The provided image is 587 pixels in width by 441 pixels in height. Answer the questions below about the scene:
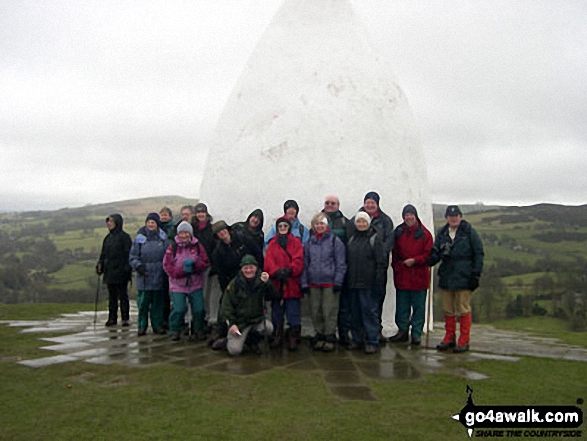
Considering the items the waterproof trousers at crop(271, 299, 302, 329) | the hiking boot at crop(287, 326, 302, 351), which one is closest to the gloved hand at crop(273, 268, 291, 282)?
the waterproof trousers at crop(271, 299, 302, 329)

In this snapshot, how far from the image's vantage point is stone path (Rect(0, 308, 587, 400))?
4.66 meters

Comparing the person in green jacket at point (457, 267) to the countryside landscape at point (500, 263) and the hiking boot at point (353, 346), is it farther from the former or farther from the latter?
the countryside landscape at point (500, 263)

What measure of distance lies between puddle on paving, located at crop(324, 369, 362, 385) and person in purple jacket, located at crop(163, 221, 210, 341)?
2272 millimetres

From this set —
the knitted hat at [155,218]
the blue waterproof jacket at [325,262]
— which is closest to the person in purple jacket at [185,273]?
the knitted hat at [155,218]

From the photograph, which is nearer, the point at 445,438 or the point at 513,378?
the point at 445,438

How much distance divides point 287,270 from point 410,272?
1578mm

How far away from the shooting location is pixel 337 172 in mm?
6582

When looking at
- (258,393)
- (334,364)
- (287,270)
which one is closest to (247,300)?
(287,270)

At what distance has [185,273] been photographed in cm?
609

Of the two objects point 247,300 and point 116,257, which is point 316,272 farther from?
point 116,257

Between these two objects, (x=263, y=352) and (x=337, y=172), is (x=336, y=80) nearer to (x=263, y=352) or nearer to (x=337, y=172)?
(x=337, y=172)

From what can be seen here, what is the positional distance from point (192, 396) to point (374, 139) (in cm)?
429

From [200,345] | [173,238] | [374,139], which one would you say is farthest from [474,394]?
[173,238]

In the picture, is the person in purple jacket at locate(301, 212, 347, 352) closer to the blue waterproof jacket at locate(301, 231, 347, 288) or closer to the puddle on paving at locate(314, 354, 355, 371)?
the blue waterproof jacket at locate(301, 231, 347, 288)
